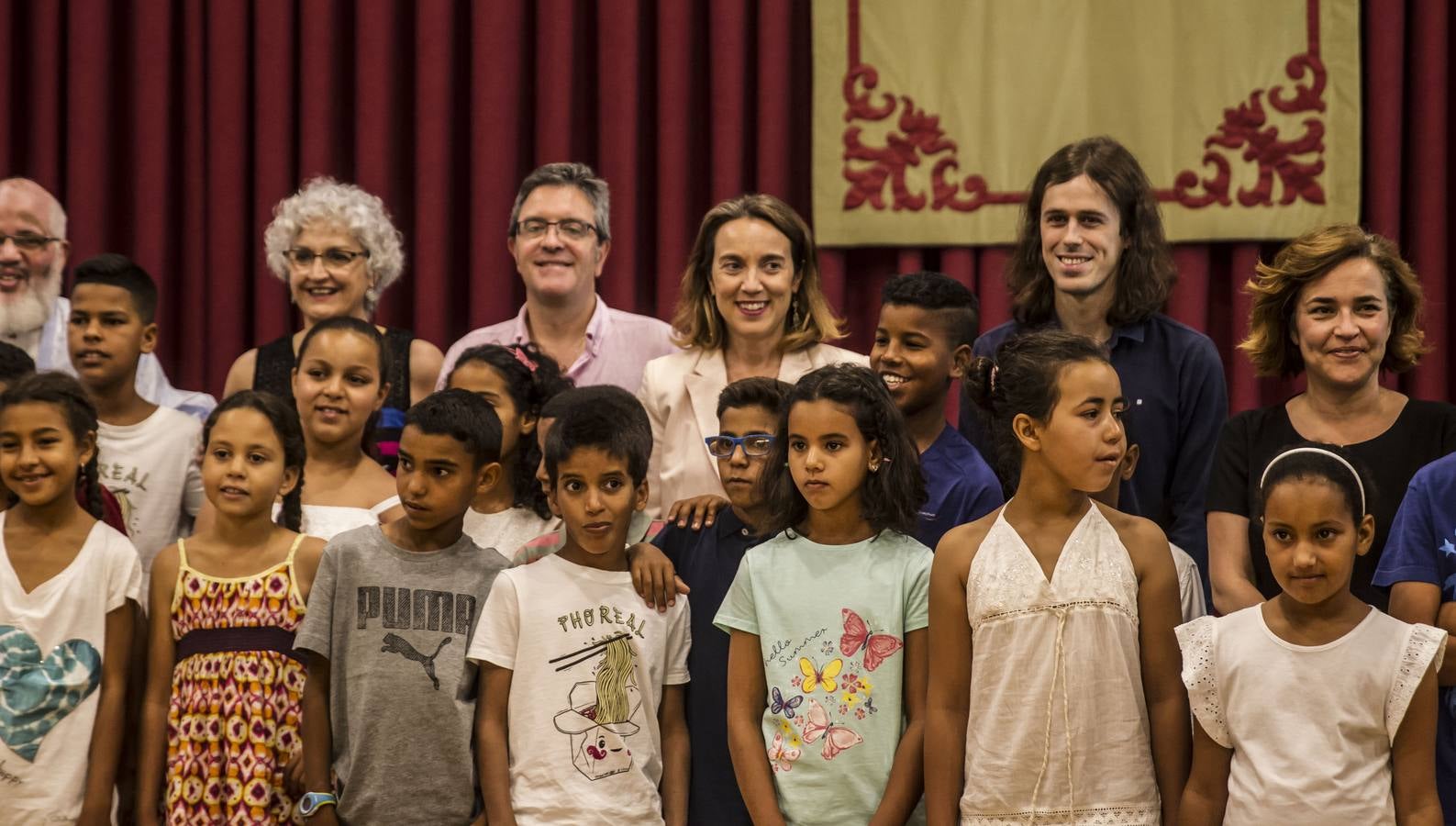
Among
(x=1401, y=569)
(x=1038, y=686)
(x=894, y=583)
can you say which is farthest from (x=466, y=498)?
(x=1401, y=569)

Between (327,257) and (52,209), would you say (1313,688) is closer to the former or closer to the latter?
(327,257)

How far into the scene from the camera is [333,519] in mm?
3375

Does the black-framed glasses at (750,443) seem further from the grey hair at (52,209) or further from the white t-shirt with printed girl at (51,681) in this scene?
the grey hair at (52,209)

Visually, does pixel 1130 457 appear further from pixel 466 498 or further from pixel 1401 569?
pixel 466 498

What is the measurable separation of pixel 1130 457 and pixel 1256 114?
68.0 inches

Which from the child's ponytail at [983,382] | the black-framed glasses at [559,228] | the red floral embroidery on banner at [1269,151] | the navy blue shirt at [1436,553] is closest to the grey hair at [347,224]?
the black-framed glasses at [559,228]

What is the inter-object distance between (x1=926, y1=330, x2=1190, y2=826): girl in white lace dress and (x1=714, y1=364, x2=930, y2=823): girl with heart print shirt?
88 mm

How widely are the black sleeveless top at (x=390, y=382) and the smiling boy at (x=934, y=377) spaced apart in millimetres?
1231

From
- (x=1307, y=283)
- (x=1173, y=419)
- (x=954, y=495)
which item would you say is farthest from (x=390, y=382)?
(x=1307, y=283)

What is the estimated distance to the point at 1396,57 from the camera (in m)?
4.42

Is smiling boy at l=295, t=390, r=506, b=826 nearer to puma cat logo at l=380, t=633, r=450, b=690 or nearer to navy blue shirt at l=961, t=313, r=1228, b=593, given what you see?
puma cat logo at l=380, t=633, r=450, b=690

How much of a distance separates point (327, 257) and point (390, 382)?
0.40m

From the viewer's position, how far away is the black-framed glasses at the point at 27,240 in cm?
424

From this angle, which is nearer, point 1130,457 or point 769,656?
point 769,656
